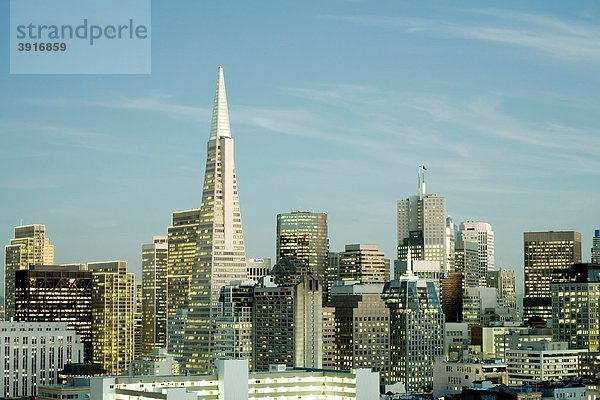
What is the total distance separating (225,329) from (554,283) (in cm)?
4356

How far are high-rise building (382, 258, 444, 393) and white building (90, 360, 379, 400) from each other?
2679 inches

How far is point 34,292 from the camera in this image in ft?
655

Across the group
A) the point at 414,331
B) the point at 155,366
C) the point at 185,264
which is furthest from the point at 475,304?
the point at 155,366

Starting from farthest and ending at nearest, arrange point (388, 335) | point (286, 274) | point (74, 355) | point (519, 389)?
point (286, 274), point (74, 355), point (388, 335), point (519, 389)

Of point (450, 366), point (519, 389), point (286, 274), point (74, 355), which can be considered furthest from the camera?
point (286, 274)

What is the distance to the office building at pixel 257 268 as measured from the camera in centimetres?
18712

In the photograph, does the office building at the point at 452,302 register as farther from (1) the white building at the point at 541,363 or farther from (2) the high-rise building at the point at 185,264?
(1) the white building at the point at 541,363

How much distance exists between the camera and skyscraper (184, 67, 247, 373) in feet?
572

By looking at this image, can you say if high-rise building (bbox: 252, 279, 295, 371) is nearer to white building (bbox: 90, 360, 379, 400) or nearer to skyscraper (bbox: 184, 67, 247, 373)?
skyscraper (bbox: 184, 67, 247, 373)

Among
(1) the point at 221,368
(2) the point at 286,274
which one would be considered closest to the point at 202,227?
(2) the point at 286,274

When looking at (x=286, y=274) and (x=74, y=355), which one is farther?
(x=286, y=274)

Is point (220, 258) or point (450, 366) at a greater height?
point (220, 258)

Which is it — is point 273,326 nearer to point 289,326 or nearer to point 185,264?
point 289,326

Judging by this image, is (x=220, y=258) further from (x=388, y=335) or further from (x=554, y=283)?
(x=554, y=283)
